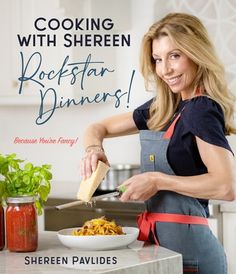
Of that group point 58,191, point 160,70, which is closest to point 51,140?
point 58,191

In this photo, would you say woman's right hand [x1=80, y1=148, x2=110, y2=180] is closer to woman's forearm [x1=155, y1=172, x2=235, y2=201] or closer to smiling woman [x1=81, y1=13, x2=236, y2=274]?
smiling woman [x1=81, y1=13, x2=236, y2=274]

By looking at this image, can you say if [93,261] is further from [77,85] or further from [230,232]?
[77,85]

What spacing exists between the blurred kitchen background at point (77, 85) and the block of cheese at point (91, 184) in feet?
4.35

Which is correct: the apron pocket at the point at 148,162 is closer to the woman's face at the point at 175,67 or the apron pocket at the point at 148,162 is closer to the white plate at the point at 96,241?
the woman's face at the point at 175,67

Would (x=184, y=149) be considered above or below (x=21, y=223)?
above

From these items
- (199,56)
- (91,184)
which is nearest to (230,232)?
(199,56)

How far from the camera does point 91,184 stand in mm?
2006

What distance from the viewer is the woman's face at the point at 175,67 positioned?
224 centimetres

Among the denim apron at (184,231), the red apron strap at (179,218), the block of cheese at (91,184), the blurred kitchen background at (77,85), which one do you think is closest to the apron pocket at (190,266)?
the denim apron at (184,231)

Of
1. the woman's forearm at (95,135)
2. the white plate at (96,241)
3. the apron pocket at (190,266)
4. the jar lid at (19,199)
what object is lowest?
the apron pocket at (190,266)

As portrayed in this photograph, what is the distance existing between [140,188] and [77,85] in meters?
1.86

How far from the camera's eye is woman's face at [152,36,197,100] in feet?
7.34

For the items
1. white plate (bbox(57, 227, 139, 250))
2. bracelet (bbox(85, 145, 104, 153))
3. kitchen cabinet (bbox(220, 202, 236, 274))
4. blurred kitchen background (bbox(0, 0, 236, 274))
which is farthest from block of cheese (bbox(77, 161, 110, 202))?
blurred kitchen background (bbox(0, 0, 236, 274))

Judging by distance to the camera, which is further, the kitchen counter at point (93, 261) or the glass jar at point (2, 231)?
the glass jar at point (2, 231)
